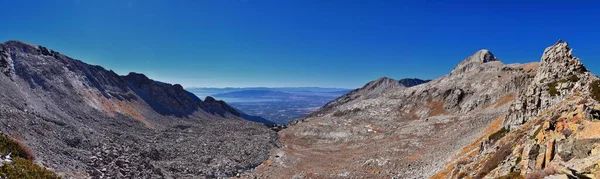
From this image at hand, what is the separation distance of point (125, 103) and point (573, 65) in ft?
400

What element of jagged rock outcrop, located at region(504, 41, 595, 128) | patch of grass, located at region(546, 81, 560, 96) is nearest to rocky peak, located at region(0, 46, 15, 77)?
jagged rock outcrop, located at region(504, 41, 595, 128)

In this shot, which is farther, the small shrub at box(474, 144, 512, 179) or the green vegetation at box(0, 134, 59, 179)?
the small shrub at box(474, 144, 512, 179)

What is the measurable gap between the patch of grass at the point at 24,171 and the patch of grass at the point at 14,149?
73.4 inches

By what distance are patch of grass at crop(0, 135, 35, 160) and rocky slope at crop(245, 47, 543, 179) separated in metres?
31.8

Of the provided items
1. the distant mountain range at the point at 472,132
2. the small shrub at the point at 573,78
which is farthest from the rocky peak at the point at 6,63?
the small shrub at the point at 573,78

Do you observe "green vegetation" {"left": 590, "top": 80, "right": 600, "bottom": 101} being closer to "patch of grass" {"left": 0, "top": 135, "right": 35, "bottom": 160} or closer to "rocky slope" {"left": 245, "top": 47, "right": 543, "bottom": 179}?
"rocky slope" {"left": 245, "top": 47, "right": 543, "bottom": 179}

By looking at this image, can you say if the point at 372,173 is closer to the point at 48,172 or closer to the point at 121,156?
the point at 121,156

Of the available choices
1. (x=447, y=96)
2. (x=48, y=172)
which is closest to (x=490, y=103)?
(x=447, y=96)

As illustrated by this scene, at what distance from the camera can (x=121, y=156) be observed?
4194cm

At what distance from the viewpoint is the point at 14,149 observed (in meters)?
28.9

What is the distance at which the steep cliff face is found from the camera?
16.9m

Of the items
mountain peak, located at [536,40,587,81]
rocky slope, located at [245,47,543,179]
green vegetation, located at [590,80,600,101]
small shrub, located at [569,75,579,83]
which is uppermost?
mountain peak, located at [536,40,587,81]

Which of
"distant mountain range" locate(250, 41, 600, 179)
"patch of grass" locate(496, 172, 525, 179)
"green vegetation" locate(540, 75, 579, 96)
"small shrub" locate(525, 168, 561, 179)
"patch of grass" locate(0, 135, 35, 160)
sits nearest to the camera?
"small shrub" locate(525, 168, 561, 179)

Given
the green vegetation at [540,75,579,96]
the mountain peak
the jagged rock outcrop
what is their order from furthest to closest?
the mountain peak, the green vegetation at [540,75,579,96], the jagged rock outcrop
